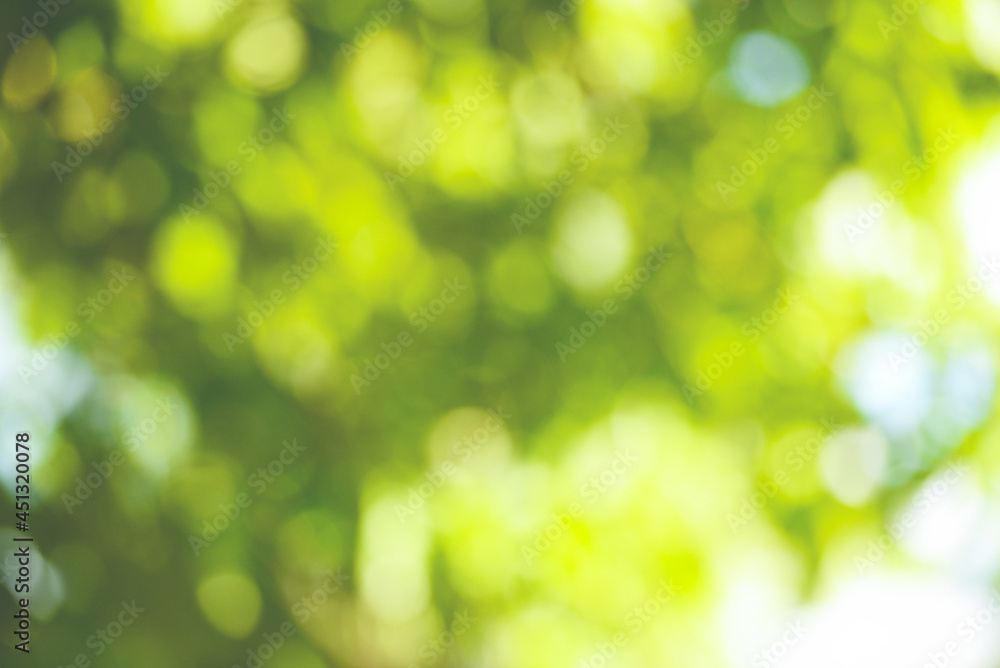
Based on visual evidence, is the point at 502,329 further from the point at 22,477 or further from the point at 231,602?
the point at 22,477

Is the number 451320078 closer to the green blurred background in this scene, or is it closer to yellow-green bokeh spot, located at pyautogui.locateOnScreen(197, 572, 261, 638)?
the green blurred background

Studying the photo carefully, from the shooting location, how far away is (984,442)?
109 cm

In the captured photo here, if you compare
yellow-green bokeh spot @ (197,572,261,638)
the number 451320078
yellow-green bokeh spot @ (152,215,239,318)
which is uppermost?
yellow-green bokeh spot @ (152,215,239,318)

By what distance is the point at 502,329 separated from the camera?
1.12 meters

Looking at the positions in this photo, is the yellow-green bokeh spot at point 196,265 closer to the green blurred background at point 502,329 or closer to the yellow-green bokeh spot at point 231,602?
the green blurred background at point 502,329

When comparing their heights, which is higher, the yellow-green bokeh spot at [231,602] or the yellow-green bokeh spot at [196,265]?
the yellow-green bokeh spot at [196,265]

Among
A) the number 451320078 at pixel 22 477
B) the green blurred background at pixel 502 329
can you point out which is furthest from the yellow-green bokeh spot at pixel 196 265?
the number 451320078 at pixel 22 477

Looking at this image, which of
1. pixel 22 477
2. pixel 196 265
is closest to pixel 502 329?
pixel 196 265

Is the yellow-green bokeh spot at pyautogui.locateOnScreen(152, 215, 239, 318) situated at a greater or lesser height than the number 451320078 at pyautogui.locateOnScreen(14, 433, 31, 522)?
greater

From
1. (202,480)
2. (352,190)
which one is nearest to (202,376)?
(202,480)

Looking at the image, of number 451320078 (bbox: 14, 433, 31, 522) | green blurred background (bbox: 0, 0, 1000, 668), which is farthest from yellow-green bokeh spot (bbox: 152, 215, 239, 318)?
number 451320078 (bbox: 14, 433, 31, 522)

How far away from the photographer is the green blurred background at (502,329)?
1.08 m

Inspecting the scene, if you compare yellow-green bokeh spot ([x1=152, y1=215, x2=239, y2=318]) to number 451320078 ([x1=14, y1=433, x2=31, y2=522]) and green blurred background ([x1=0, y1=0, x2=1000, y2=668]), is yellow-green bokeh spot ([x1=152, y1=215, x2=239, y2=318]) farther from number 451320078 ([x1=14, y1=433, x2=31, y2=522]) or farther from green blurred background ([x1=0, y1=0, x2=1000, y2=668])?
number 451320078 ([x1=14, y1=433, x2=31, y2=522])

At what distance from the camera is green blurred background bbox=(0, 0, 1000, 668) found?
1081mm
